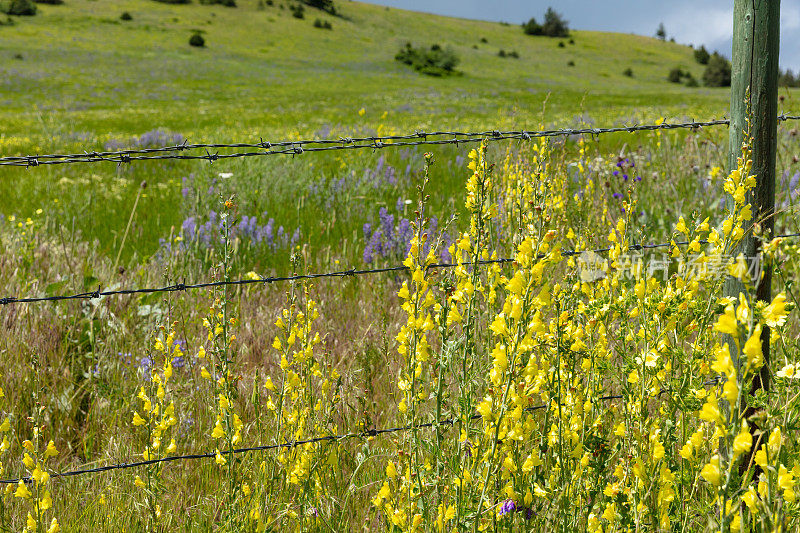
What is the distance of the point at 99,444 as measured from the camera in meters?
2.83

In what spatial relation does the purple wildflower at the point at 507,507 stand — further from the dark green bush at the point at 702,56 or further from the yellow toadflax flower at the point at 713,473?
the dark green bush at the point at 702,56

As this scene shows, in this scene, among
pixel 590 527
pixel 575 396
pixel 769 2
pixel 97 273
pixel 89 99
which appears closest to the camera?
pixel 590 527

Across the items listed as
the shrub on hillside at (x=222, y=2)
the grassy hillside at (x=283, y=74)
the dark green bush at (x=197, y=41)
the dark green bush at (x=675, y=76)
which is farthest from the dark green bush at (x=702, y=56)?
the dark green bush at (x=197, y=41)

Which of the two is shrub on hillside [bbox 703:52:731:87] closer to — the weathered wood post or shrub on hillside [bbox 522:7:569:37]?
shrub on hillside [bbox 522:7:569:37]

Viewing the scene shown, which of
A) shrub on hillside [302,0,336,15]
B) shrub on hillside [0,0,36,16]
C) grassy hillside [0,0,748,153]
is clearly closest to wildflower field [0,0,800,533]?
grassy hillside [0,0,748,153]

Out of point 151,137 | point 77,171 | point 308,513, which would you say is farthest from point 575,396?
point 151,137

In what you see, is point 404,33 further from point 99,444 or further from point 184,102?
point 99,444

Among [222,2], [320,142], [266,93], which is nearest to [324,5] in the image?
[222,2]

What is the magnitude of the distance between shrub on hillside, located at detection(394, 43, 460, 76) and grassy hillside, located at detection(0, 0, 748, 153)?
4.31ft

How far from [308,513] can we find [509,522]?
64 cm

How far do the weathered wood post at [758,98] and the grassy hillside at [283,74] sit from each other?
124 centimetres

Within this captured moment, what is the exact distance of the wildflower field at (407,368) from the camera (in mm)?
1695

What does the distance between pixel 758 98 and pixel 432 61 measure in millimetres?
46315

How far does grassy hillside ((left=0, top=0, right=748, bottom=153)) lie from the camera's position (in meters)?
16.1
